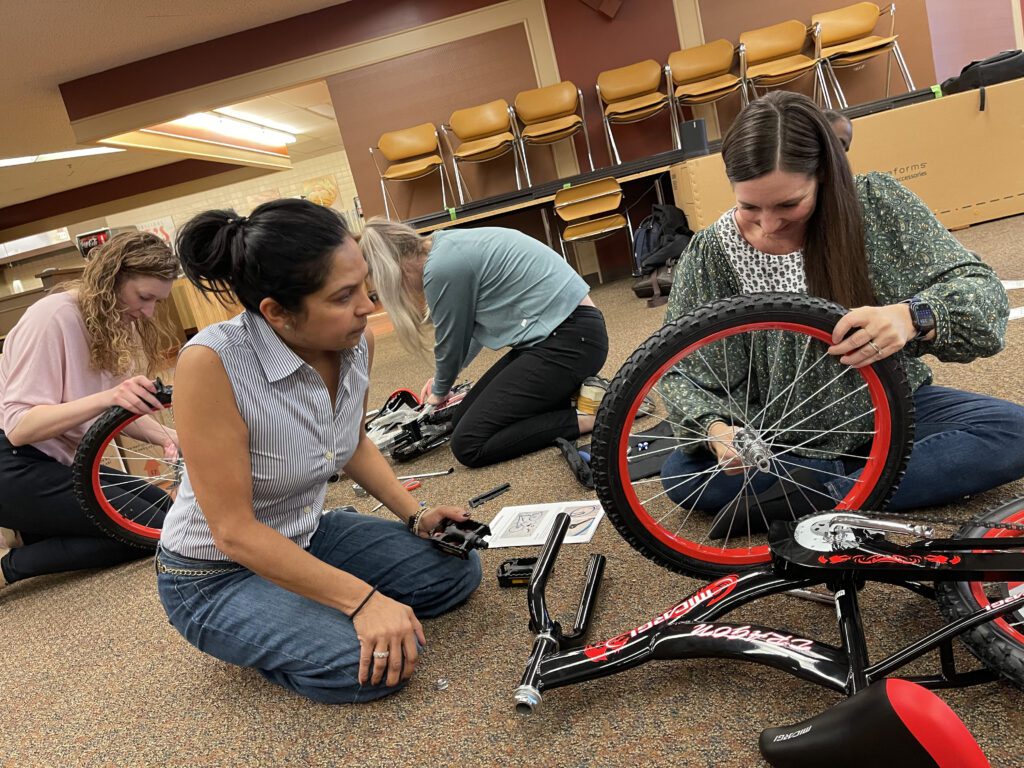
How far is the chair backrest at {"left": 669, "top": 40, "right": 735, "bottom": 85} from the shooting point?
239 inches

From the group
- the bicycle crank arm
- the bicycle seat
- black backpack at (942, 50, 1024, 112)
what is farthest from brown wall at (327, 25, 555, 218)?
the bicycle seat

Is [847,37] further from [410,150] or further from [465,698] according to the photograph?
[465,698]

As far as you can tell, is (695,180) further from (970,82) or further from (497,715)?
(497,715)

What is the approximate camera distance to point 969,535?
114cm

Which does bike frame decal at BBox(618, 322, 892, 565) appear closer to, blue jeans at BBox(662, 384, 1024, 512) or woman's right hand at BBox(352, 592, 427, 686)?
blue jeans at BBox(662, 384, 1024, 512)

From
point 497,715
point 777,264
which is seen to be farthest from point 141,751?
point 777,264

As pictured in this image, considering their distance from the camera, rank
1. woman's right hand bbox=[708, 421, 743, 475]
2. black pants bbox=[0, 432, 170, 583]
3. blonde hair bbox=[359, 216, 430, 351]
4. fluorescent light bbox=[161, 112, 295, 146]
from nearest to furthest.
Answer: woman's right hand bbox=[708, 421, 743, 475], black pants bbox=[0, 432, 170, 583], blonde hair bbox=[359, 216, 430, 351], fluorescent light bbox=[161, 112, 295, 146]

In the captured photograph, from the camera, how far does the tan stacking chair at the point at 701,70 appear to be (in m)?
5.95

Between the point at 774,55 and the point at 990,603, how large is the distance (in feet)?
19.9

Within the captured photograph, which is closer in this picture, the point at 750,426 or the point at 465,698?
the point at 465,698

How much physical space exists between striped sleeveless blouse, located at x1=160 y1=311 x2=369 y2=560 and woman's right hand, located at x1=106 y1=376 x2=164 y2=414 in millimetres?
771

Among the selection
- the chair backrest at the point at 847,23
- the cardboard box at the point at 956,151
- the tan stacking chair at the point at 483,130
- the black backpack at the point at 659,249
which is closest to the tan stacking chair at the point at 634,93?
the tan stacking chair at the point at 483,130

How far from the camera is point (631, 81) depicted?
20.5 ft

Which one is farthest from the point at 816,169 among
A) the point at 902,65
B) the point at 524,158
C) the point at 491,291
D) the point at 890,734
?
the point at 902,65
